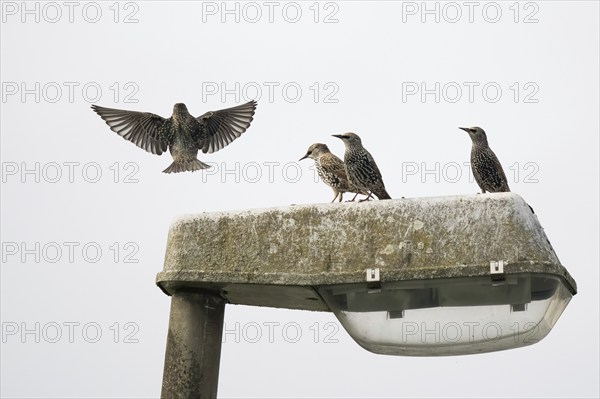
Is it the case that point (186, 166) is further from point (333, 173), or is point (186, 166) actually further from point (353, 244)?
point (353, 244)

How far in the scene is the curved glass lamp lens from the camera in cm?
541

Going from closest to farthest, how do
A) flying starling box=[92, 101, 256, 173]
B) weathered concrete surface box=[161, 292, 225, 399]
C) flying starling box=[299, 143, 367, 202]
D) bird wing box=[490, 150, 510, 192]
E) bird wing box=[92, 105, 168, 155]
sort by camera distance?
weathered concrete surface box=[161, 292, 225, 399] → bird wing box=[490, 150, 510, 192] → flying starling box=[299, 143, 367, 202] → flying starling box=[92, 101, 256, 173] → bird wing box=[92, 105, 168, 155]

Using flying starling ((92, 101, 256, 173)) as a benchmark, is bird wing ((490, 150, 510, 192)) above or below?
below

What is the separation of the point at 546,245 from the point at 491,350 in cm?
60

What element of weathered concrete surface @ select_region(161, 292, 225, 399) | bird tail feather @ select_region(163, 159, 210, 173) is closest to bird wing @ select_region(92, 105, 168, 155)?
bird tail feather @ select_region(163, 159, 210, 173)

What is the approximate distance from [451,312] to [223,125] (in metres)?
6.23

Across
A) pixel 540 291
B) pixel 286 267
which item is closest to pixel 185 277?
pixel 286 267

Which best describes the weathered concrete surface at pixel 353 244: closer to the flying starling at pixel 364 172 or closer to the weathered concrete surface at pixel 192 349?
the weathered concrete surface at pixel 192 349

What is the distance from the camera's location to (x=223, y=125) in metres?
11.4

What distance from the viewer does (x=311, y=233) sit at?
558cm

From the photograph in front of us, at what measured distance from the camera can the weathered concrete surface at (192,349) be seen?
5.87 metres

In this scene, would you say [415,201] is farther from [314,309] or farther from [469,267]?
[314,309]

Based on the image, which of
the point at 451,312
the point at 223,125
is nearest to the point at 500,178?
the point at 451,312

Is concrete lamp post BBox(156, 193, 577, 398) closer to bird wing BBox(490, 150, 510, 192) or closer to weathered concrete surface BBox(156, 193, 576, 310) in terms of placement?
weathered concrete surface BBox(156, 193, 576, 310)
